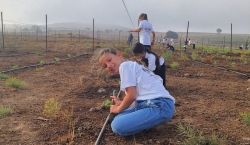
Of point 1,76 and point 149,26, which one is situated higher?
point 149,26

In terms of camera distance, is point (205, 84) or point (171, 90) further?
point (205, 84)

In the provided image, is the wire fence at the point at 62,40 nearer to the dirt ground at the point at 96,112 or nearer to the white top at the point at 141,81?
the dirt ground at the point at 96,112

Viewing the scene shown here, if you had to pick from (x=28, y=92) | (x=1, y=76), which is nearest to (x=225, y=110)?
(x=28, y=92)

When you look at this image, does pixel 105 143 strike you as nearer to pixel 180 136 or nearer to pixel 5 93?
pixel 180 136

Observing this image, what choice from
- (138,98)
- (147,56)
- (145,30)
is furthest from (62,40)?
(138,98)

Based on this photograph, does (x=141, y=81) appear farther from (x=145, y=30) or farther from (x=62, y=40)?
(x=62, y=40)

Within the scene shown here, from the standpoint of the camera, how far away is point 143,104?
9.77 feet

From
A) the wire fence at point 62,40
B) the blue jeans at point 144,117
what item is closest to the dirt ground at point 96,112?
the blue jeans at point 144,117

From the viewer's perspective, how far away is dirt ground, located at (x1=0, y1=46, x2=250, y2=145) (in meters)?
2.99

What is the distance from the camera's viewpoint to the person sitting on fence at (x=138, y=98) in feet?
9.19

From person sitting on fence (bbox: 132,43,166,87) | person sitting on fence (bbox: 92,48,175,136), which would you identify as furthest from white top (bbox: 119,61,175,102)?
person sitting on fence (bbox: 132,43,166,87)

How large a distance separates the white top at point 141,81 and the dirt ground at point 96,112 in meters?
0.51

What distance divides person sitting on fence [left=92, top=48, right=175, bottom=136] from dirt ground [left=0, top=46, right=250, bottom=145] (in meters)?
0.21

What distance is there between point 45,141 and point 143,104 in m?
1.19
